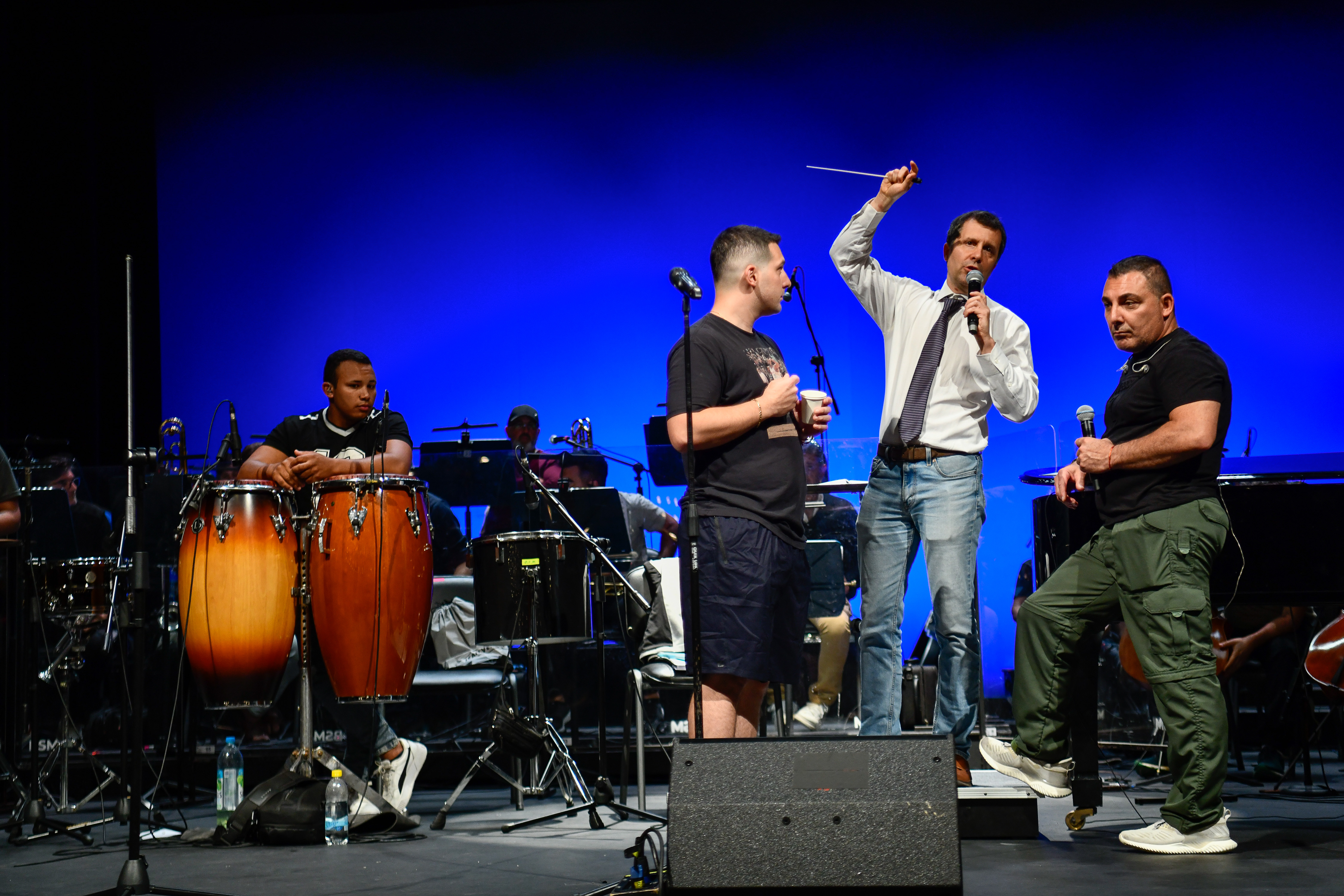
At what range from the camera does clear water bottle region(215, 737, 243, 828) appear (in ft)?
15.0

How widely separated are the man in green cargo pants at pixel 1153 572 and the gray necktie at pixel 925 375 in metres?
0.48

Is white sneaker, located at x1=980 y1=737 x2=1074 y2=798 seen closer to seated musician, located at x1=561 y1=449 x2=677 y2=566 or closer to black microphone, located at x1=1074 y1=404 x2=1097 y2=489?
black microphone, located at x1=1074 y1=404 x2=1097 y2=489

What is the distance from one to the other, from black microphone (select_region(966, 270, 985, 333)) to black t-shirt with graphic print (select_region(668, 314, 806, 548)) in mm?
704

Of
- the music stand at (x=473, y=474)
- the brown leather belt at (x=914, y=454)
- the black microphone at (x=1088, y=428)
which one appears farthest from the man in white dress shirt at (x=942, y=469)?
the music stand at (x=473, y=474)

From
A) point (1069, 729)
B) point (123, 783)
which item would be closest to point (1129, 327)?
point (1069, 729)

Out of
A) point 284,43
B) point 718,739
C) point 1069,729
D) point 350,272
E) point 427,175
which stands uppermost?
point 284,43

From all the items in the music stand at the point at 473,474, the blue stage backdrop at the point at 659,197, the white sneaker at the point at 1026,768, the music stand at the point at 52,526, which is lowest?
the white sneaker at the point at 1026,768

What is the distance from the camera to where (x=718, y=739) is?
258 centimetres

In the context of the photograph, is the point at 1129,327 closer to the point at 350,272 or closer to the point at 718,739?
the point at 718,739

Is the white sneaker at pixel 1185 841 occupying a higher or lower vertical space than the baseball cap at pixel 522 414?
lower

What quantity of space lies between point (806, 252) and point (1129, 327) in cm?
549

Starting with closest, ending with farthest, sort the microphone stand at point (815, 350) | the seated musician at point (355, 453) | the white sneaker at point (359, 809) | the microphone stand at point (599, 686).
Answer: the white sneaker at point (359, 809), the microphone stand at point (599, 686), the seated musician at point (355, 453), the microphone stand at point (815, 350)

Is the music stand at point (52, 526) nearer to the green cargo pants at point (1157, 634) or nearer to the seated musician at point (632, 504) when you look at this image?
the seated musician at point (632, 504)

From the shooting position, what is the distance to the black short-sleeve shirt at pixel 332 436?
4.61 metres
